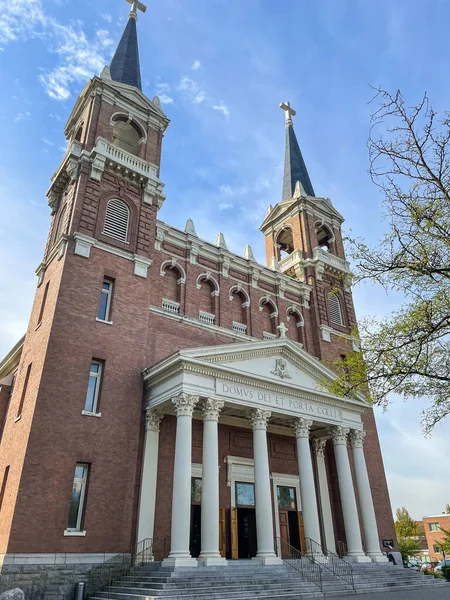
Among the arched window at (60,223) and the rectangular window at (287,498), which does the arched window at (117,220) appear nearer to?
the arched window at (60,223)

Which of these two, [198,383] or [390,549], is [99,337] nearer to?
[198,383]

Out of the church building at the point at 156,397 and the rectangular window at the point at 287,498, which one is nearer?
the church building at the point at 156,397

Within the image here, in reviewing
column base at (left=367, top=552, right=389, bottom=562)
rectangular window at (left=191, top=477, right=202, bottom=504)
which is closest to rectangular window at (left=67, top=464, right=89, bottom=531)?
rectangular window at (left=191, top=477, right=202, bottom=504)

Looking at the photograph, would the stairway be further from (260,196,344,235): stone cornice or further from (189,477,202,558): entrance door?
(260,196,344,235): stone cornice

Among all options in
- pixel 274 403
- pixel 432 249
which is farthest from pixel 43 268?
pixel 432 249

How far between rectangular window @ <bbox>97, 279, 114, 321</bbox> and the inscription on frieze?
6.36 metres

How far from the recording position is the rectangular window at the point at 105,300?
71.8 feet

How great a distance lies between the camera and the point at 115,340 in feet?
69.4

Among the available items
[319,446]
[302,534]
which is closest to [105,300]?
[319,446]

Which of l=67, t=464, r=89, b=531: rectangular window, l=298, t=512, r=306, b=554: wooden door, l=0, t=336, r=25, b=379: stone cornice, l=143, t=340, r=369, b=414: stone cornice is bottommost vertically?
l=298, t=512, r=306, b=554: wooden door

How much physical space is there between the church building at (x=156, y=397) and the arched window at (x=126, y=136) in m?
0.14

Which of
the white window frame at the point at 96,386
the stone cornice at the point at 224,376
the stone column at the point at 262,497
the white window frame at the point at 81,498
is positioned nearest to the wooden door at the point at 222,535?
the stone column at the point at 262,497

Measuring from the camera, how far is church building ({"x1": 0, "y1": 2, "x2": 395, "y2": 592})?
57.0 ft

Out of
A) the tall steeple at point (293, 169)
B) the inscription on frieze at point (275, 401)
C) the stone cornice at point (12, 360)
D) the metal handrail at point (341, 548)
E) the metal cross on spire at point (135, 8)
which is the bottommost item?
the metal handrail at point (341, 548)
